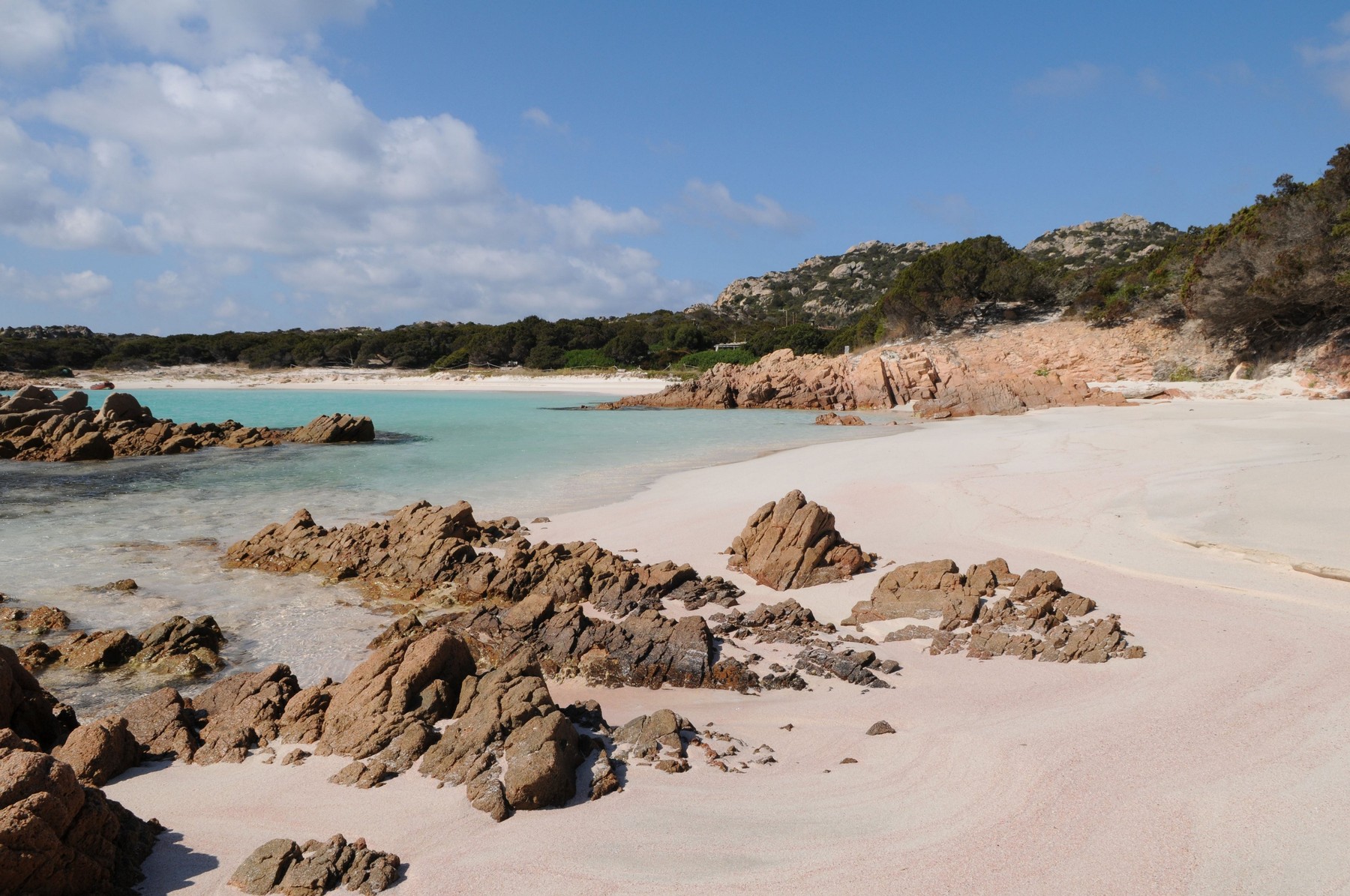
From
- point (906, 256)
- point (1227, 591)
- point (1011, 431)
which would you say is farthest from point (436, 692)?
point (906, 256)

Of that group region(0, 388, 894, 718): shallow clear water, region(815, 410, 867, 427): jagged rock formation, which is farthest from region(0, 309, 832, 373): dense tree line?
region(0, 388, 894, 718): shallow clear water

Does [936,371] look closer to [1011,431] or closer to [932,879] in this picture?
[1011,431]

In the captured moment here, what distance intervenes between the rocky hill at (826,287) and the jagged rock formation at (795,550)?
69.2 metres

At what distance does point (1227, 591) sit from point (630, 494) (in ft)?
25.8

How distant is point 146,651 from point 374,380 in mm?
61905

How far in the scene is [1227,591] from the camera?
5.82 meters

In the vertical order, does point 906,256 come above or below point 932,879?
above

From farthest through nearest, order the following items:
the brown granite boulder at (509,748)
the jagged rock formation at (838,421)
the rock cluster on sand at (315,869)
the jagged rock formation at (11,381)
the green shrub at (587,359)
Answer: the green shrub at (587,359), the jagged rock formation at (11,381), the jagged rock formation at (838,421), the brown granite boulder at (509,748), the rock cluster on sand at (315,869)

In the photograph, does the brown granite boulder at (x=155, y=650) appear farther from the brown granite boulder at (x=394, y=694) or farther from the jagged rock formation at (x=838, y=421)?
the jagged rock formation at (x=838, y=421)

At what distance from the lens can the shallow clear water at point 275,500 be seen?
21.8 feet

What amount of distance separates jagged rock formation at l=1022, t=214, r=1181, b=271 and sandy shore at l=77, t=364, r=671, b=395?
1341 inches

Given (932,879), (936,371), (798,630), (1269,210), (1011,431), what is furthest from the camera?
(936,371)

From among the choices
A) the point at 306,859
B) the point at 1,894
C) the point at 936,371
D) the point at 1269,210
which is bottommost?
the point at 306,859

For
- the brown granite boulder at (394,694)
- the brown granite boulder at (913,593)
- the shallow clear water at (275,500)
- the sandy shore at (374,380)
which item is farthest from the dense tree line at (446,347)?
the brown granite boulder at (394,694)
